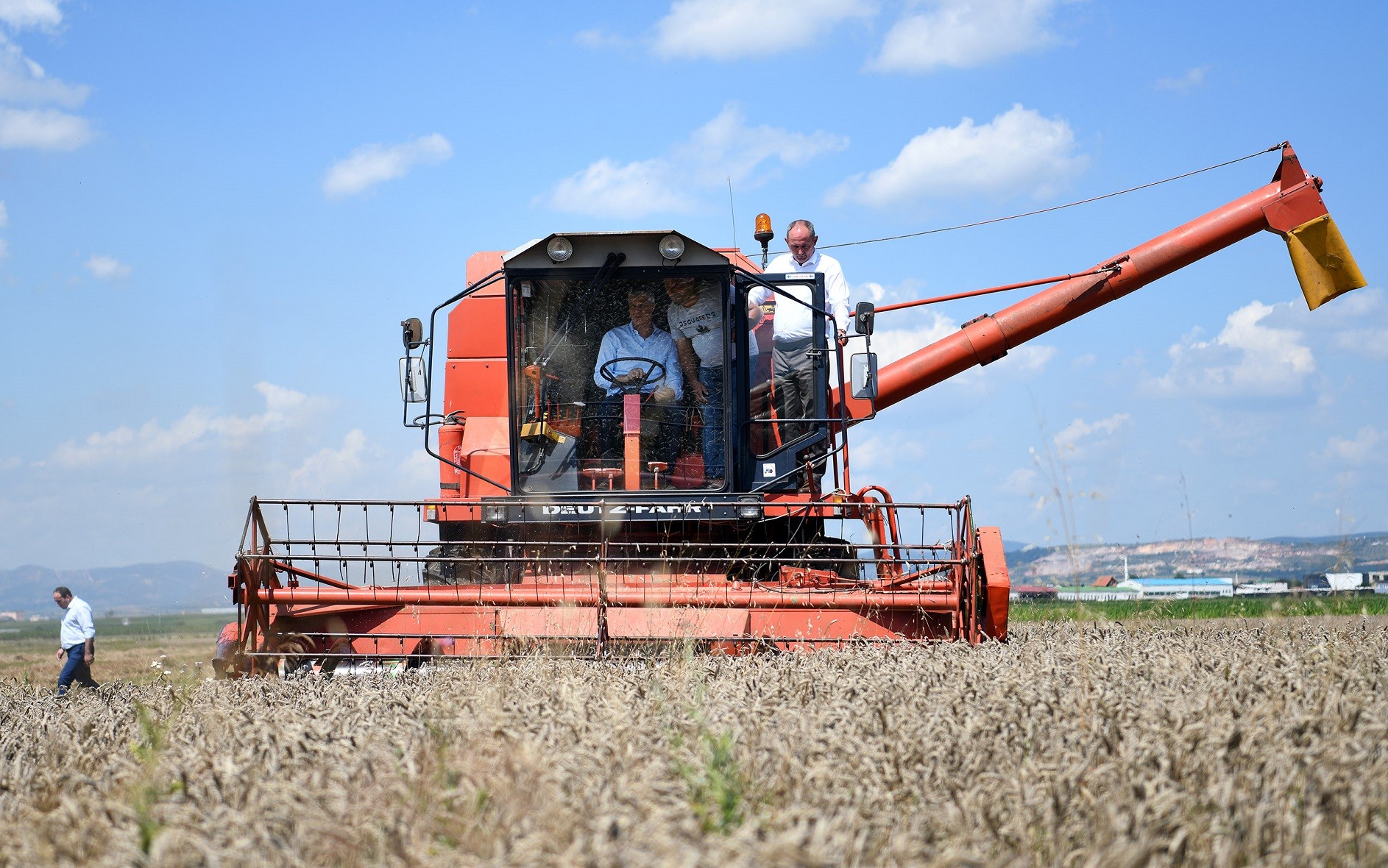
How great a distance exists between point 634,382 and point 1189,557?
11.1 feet

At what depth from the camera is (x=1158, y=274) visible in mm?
9945

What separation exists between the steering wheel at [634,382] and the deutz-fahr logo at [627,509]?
28.9 inches

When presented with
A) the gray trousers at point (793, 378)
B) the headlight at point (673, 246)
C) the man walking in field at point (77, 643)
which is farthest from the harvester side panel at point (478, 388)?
the man walking in field at point (77, 643)

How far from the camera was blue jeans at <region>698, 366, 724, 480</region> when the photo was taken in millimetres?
7508

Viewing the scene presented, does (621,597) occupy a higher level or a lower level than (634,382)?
lower

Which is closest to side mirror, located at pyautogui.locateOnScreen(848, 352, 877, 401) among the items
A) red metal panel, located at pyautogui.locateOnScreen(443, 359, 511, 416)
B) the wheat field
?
red metal panel, located at pyautogui.locateOnScreen(443, 359, 511, 416)

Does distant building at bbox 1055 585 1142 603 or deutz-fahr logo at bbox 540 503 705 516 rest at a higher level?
deutz-fahr logo at bbox 540 503 705 516

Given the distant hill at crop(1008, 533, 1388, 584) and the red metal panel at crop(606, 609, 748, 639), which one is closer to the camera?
the distant hill at crop(1008, 533, 1388, 584)

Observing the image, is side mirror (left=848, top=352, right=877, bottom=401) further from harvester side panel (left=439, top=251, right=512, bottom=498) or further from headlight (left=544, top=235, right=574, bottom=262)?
harvester side panel (left=439, top=251, right=512, bottom=498)

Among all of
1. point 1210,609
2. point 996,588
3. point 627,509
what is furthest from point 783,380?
point 1210,609

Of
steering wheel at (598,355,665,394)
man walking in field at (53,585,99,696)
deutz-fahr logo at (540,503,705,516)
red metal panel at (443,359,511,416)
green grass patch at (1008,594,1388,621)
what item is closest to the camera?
deutz-fahr logo at (540,503,705,516)

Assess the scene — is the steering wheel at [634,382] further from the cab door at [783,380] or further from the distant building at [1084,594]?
the distant building at [1084,594]

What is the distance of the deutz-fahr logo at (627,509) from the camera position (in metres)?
7.14

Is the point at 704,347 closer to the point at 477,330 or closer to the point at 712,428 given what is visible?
the point at 712,428
